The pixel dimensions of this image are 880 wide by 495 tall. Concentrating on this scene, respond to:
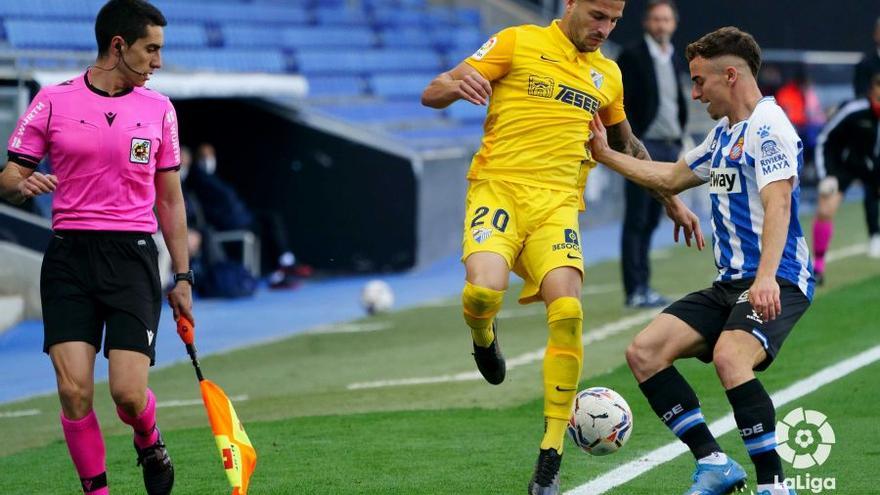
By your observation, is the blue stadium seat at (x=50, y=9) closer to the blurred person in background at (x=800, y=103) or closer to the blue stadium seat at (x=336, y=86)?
the blue stadium seat at (x=336, y=86)

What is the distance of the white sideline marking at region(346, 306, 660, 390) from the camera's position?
384 inches

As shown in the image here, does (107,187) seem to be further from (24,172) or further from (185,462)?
(185,462)

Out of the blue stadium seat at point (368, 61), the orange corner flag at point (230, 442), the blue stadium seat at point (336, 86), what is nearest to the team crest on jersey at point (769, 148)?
the orange corner flag at point (230, 442)

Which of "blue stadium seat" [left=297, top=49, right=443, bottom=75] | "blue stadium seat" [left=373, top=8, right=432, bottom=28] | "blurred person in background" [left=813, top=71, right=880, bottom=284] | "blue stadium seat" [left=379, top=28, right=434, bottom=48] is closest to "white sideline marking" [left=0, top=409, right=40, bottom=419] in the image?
"blurred person in background" [left=813, top=71, right=880, bottom=284]

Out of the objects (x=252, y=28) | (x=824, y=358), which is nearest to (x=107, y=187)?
(x=824, y=358)

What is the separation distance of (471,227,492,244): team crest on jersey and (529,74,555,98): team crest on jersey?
684 millimetres

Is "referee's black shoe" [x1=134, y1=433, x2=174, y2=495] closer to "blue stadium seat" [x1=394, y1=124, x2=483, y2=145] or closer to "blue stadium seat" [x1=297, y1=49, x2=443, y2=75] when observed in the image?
"blue stadium seat" [x1=394, y1=124, x2=483, y2=145]

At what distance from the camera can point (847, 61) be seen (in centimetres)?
2445

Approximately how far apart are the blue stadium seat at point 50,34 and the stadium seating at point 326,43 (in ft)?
0.05

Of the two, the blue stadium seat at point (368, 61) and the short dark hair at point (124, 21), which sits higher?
the short dark hair at point (124, 21)

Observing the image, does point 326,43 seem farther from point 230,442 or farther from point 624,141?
point 230,442

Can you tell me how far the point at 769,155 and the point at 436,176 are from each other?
11516 mm

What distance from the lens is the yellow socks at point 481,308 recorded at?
6.79 metres

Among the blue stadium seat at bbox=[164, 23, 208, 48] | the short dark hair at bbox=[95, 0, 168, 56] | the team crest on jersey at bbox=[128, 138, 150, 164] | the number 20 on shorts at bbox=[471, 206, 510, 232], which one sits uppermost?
the short dark hair at bbox=[95, 0, 168, 56]
